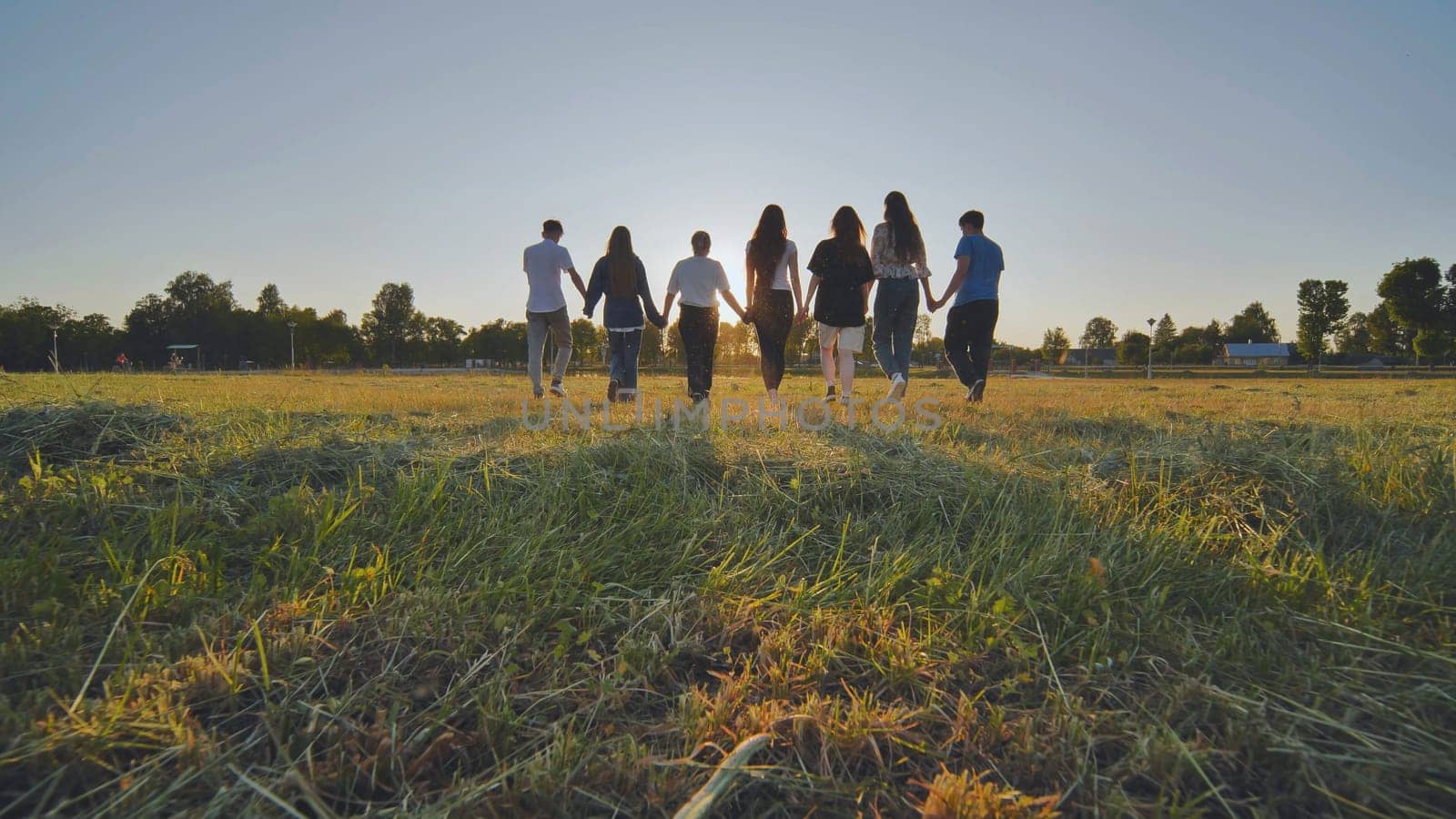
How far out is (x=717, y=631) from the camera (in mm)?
1638

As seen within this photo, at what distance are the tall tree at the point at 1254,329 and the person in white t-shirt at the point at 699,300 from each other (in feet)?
465

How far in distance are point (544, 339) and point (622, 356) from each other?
117cm

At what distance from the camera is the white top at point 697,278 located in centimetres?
653

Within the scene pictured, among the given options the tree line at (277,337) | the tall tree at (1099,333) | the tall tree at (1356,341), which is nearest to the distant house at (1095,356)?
the tall tree at (1099,333)

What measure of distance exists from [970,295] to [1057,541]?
15.4 ft

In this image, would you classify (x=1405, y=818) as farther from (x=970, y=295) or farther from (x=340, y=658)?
(x=970, y=295)

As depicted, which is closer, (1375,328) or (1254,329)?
(1375,328)

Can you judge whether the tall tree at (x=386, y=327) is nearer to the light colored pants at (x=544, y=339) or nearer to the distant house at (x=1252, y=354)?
the light colored pants at (x=544, y=339)

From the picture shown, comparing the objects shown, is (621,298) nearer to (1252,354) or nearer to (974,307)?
(974,307)

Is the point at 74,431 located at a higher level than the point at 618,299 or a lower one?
lower

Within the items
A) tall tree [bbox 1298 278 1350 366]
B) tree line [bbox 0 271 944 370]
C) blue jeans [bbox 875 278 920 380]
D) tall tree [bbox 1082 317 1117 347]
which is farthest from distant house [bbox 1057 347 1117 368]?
blue jeans [bbox 875 278 920 380]

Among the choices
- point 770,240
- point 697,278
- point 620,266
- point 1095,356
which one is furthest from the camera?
point 1095,356

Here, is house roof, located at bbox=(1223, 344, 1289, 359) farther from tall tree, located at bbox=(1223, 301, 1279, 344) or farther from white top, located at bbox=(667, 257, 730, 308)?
white top, located at bbox=(667, 257, 730, 308)

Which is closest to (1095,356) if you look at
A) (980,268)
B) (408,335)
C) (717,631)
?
(408,335)
